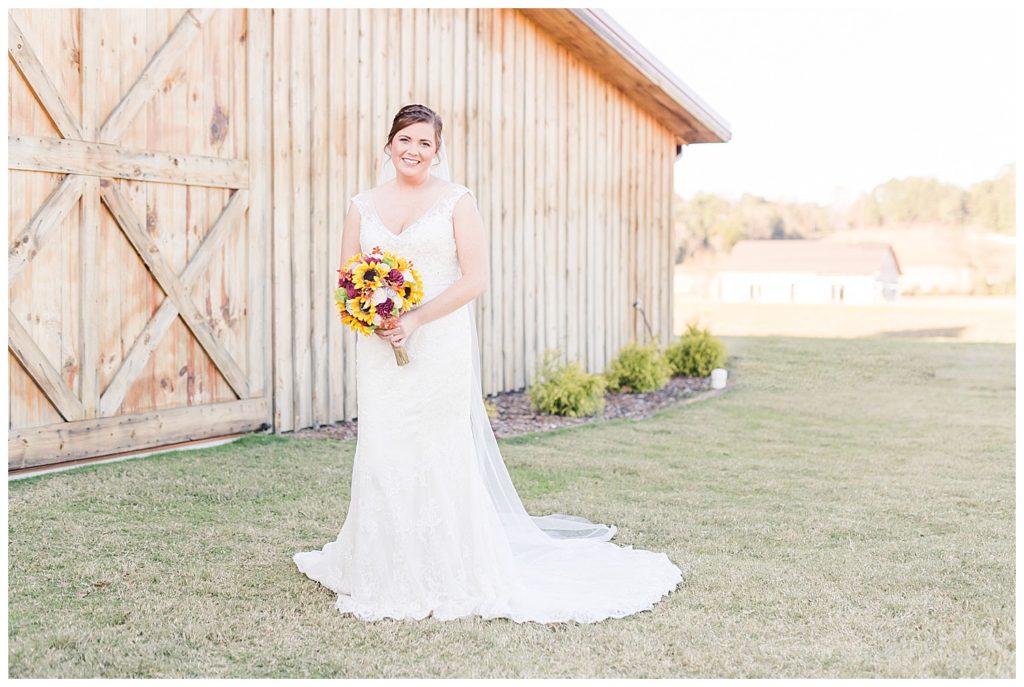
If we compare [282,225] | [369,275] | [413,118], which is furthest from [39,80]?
[369,275]

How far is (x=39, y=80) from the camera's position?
6.57 metres

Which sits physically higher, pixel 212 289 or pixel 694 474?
pixel 212 289

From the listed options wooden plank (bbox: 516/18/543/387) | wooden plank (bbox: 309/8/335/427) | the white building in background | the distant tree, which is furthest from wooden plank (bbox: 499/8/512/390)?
the distant tree

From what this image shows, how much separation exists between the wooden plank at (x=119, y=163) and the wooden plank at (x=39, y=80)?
4.3 inches

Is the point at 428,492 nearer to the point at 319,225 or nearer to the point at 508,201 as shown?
the point at 319,225

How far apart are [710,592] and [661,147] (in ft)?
34.6

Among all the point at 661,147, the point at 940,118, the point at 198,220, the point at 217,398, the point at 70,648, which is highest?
the point at 940,118

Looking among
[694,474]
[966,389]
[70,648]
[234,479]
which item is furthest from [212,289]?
[966,389]

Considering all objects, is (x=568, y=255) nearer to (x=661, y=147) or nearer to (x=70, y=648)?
(x=661, y=147)

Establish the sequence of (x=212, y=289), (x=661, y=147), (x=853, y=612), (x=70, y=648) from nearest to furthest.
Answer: (x=70, y=648) < (x=853, y=612) < (x=212, y=289) < (x=661, y=147)

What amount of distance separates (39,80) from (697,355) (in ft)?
30.0

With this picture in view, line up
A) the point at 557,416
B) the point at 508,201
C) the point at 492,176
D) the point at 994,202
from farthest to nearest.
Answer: the point at 994,202
the point at 508,201
the point at 492,176
the point at 557,416

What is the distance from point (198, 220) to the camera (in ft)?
25.6

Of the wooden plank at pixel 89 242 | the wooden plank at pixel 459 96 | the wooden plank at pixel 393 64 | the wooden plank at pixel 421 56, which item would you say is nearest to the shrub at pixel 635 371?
the wooden plank at pixel 459 96
